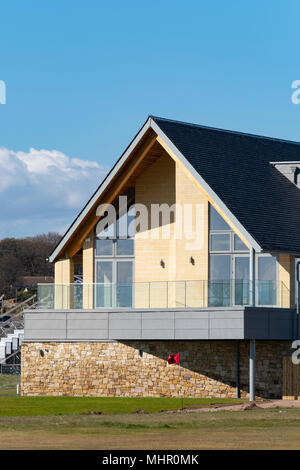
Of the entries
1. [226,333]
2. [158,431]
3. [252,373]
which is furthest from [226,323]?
[158,431]

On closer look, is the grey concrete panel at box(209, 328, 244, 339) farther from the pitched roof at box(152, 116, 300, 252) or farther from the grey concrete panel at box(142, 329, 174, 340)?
the pitched roof at box(152, 116, 300, 252)

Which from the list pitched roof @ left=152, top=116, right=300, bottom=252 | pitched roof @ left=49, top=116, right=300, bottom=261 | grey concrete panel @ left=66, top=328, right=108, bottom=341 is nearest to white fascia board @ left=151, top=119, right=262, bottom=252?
pitched roof @ left=49, top=116, right=300, bottom=261

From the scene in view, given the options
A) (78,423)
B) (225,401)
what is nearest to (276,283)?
(225,401)

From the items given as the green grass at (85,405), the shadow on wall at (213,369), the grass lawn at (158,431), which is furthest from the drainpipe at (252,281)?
the grass lawn at (158,431)

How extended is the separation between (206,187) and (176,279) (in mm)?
4406

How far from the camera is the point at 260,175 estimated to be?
161 feet

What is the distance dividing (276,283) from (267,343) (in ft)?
7.37

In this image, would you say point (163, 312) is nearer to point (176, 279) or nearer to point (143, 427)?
point (176, 279)

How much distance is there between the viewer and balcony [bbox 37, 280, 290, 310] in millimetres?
44062

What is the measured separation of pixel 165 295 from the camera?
45.5 metres

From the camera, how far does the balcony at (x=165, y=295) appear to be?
145ft

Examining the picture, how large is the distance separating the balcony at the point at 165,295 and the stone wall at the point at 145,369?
153 centimetres

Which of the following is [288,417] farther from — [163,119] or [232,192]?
[163,119]

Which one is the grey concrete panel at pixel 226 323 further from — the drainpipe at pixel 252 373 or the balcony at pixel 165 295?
the drainpipe at pixel 252 373
